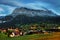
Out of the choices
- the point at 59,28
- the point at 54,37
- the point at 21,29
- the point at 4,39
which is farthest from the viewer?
the point at 21,29

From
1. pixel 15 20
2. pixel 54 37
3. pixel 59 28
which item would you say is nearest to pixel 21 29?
pixel 15 20

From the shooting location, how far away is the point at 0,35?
6.45 m

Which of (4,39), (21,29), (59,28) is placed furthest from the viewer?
(21,29)

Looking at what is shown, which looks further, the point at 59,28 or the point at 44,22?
the point at 44,22

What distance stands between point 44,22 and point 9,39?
3439mm

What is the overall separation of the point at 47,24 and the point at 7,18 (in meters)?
2.20

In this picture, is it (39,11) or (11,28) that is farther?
(39,11)

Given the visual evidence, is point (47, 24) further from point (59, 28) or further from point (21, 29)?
point (21, 29)

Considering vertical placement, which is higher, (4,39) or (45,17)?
(45,17)

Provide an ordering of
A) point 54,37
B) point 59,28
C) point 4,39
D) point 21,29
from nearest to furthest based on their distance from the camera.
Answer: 1. point 4,39
2. point 54,37
3. point 59,28
4. point 21,29

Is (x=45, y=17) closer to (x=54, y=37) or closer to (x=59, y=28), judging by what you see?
(x=59, y=28)

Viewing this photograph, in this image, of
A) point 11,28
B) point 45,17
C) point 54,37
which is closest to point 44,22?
point 45,17

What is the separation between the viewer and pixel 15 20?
28.4 feet

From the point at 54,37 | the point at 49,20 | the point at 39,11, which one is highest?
the point at 39,11
